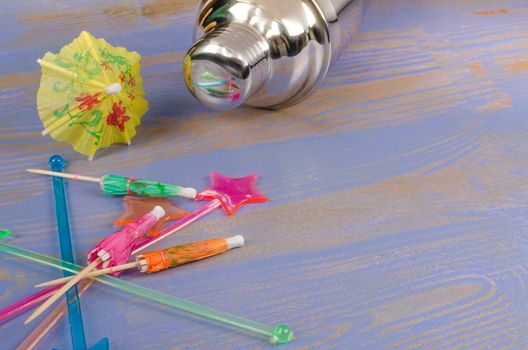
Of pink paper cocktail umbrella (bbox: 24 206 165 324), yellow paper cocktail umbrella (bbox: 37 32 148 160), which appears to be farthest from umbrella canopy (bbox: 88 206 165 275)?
yellow paper cocktail umbrella (bbox: 37 32 148 160)

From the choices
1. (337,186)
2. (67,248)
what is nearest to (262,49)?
(337,186)

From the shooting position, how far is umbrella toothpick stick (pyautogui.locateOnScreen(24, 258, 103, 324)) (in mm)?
572

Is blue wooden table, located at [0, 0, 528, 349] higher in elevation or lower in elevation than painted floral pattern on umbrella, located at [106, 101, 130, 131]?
lower

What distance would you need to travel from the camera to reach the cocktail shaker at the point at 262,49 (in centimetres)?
70

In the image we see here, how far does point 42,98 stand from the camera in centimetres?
74

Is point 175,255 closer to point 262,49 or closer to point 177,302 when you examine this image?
point 177,302

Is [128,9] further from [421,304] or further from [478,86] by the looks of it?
[421,304]

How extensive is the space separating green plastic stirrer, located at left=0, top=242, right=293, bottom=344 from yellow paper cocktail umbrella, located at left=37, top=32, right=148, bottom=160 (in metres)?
0.15

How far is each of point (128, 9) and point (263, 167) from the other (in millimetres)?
439

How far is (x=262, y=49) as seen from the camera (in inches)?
28.6

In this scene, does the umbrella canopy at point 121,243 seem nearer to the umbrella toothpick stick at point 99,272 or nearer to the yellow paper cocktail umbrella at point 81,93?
the umbrella toothpick stick at point 99,272

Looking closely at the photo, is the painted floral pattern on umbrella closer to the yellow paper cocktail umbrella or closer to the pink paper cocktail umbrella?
the yellow paper cocktail umbrella

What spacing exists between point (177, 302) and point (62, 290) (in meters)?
0.10

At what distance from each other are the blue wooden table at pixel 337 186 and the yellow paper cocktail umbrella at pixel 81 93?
0.11 ft
